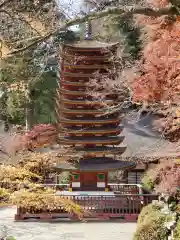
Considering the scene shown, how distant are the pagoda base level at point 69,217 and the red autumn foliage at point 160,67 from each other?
421 centimetres

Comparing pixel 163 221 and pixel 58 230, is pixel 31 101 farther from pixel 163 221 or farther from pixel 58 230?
pixel 163 221

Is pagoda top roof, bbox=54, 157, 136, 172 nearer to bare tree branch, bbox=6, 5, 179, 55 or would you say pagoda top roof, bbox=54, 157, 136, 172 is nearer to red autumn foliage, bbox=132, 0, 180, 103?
red autumn foliage, bbox=132, 0, 180, 103

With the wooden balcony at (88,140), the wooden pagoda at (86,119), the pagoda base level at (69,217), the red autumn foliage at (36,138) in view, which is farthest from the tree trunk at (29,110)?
the pagoda base level at (69,217)

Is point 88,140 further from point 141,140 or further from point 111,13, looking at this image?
point 111,13

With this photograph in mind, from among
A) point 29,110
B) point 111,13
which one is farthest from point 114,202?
point 111,13

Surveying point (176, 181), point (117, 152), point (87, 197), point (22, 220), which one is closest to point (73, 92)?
point (117, 152)

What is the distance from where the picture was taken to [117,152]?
1427 cm

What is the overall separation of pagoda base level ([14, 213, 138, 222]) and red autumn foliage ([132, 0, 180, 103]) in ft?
13.8

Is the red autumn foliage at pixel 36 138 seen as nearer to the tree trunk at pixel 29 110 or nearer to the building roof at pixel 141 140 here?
the building roof at pixel 141 140

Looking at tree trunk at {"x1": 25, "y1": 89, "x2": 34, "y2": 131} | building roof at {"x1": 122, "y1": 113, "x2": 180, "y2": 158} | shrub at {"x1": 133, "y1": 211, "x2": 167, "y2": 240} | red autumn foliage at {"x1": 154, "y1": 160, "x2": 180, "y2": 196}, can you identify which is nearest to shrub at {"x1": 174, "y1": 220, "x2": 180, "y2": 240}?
shrub at {"x1": 133, "y1": 211, "x2": 167, "y2": 240}

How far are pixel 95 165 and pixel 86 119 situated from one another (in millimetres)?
1661

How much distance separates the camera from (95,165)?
1417 centimetres

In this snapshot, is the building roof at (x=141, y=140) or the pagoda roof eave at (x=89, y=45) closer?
the pagoda roof eave at (x=89, y=45)

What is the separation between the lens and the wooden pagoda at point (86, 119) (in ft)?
46.5
